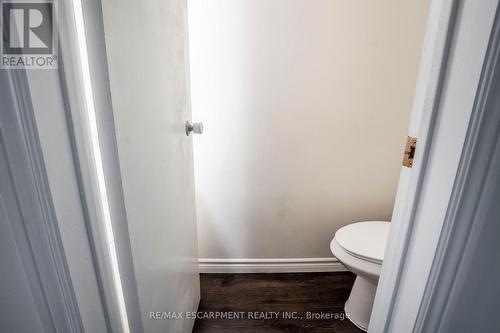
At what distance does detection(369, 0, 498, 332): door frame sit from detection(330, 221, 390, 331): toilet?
483 mm

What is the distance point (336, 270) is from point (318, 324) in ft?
1.49

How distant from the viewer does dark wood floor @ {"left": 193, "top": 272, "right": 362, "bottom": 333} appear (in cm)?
123

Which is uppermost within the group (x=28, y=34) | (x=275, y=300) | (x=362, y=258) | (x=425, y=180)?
(x=28, y=34)

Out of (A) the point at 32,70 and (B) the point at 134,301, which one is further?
(B) the point at 134,301

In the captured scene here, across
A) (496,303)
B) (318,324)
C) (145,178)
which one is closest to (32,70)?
(145,178)

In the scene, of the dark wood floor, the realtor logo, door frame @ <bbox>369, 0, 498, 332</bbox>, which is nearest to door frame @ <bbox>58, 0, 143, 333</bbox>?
the realtor logo

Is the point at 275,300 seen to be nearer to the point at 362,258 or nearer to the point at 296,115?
the point at 362,258

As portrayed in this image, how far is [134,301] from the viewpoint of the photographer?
58 centimetres

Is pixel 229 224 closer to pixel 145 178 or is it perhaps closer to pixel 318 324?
pixel 318 324

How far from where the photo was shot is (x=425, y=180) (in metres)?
0.50

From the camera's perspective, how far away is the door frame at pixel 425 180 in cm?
42

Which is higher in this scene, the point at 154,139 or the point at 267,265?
the point at 154,139

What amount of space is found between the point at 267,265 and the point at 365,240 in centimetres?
67

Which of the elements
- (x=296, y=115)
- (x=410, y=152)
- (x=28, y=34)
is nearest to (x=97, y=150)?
(x=28, y=34)
